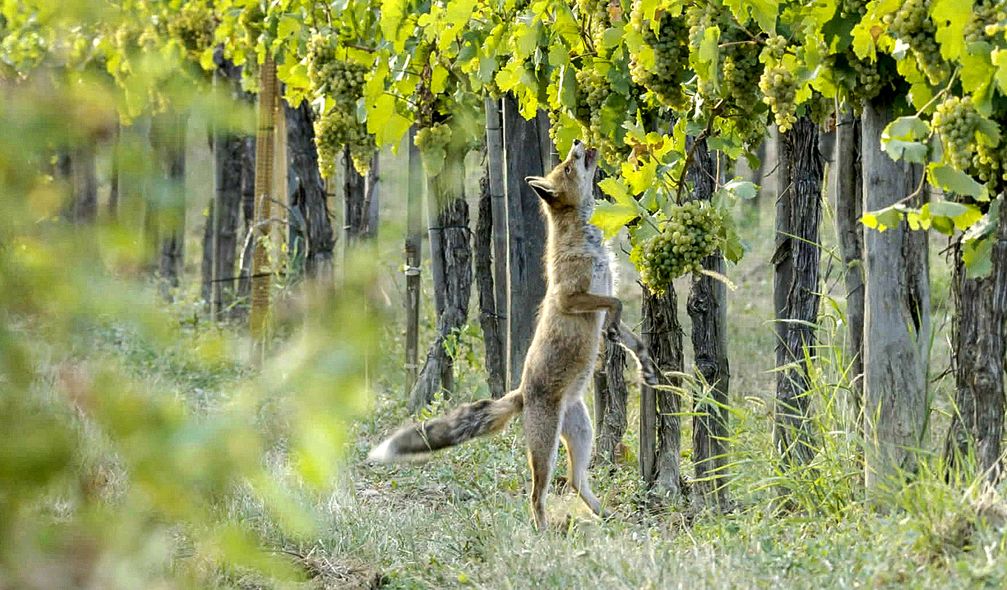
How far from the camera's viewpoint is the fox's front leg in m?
7.57

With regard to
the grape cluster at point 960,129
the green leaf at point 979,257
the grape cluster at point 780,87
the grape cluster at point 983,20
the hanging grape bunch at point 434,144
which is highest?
the hanging grape bunch at point 434,144

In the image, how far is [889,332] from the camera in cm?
553

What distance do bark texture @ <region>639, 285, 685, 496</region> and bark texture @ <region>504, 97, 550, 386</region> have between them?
1708 millimetres

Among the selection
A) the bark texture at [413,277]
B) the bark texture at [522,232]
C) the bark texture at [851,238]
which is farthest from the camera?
the bark texture at [413,277]

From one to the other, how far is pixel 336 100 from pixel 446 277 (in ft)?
6.36

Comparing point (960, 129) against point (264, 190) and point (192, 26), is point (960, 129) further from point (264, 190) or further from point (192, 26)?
point (192, 26)

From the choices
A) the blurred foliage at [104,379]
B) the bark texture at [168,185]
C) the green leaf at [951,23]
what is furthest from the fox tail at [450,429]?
the blurred foliage at [104,379]

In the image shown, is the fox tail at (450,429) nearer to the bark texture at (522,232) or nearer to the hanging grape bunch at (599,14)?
the bark texture at (522,232)

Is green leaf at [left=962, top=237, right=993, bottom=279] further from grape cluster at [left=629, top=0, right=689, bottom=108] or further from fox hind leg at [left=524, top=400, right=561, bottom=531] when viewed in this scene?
fox hind leg at [left=524, top=400, right=561, bottom=531]

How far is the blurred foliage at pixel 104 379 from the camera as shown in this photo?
5.68 feet

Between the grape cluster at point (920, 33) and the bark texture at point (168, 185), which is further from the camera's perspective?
the grape cluster at point (920, 33)

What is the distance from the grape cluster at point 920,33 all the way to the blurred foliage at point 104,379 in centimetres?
345

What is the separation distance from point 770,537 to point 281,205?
8.71 m

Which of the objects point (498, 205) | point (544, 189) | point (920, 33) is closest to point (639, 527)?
point (544, 189)
